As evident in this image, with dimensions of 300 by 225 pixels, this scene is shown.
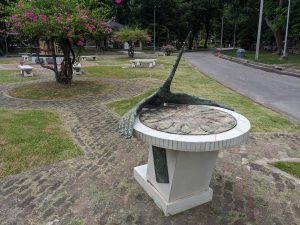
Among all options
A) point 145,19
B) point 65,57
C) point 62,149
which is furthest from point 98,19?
point 145,19

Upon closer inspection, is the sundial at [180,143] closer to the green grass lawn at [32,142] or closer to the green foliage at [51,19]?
the green grass lawn at [32,142]

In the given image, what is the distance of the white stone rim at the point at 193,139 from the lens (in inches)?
113

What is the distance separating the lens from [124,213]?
3.39m

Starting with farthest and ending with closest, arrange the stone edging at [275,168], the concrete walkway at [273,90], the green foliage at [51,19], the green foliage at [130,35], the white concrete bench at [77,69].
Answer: the green foliage at [130,35], the white concrete bench at [77,69], the green foliage at [51,19], the concrete walkway at [273,90], the stone edging at [275,168]

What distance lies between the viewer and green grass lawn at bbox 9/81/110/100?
9727 millimetres

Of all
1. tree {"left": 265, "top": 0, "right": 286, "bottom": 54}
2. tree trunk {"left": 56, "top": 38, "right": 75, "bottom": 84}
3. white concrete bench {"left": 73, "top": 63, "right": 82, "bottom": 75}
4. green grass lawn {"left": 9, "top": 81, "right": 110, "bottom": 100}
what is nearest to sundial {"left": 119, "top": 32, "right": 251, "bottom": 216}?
green grass lawn {"left": 9, "top": 81, "right": 110, "bottom": 100}

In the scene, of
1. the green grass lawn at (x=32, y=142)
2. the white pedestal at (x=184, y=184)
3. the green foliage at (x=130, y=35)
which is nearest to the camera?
the white pedestal at (x=184, y=184)

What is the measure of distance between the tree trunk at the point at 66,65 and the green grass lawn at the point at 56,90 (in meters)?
0.27

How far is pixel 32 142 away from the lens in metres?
5.47

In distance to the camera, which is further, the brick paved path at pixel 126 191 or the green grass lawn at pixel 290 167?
the green grass lawn at pixel 290 167

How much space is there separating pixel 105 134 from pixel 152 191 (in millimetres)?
2538

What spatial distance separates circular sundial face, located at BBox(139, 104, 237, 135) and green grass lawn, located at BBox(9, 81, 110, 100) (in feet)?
20.9

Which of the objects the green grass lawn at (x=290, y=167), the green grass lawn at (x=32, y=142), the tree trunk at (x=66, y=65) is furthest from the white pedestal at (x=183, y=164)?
the tree trunk at (x=66, y=65)

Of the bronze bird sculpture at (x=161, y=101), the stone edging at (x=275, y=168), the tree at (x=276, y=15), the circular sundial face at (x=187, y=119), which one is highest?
the tree at (x=276, y=15)
